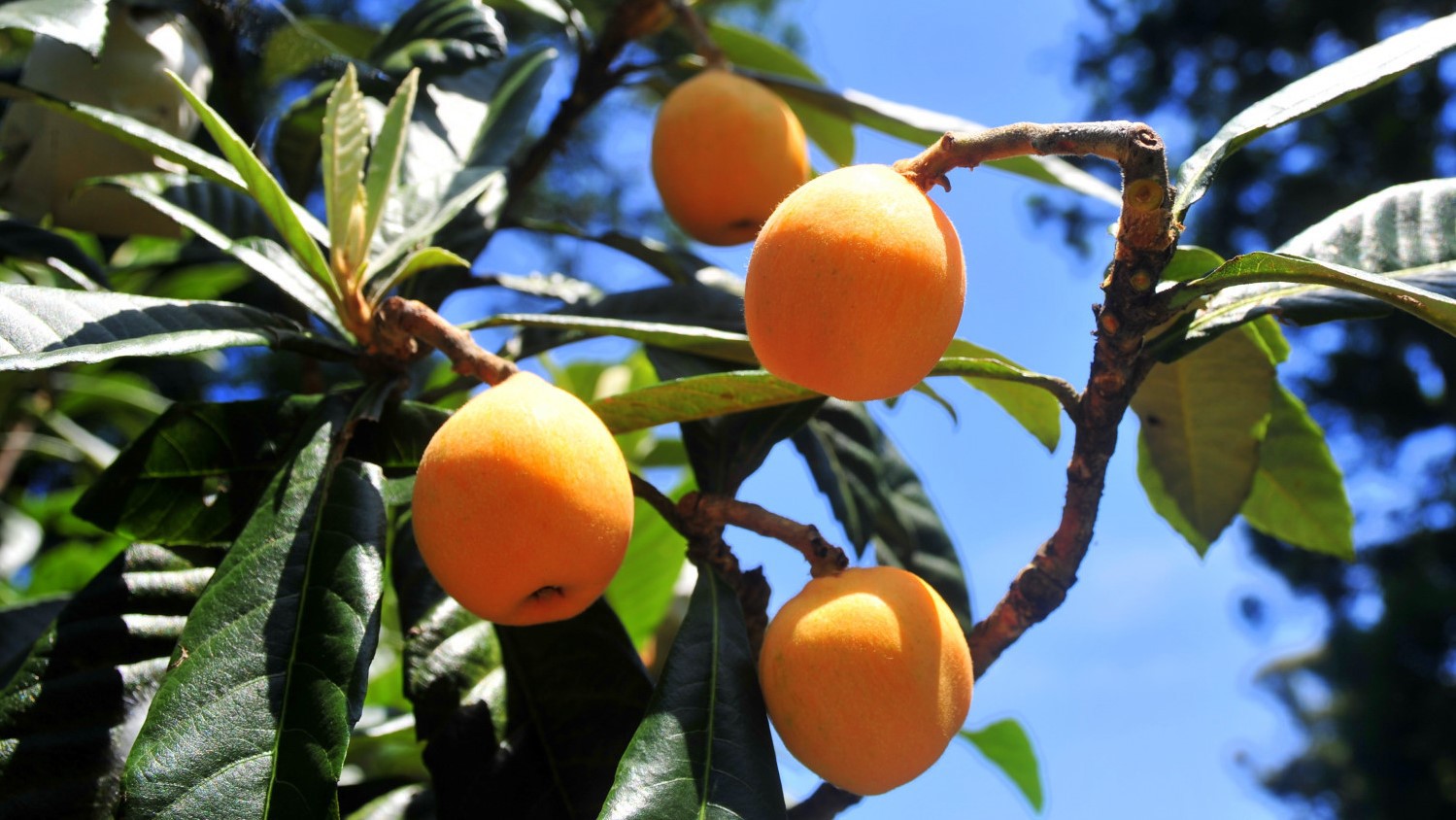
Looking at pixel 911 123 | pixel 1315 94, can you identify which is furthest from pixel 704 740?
pixel 911 123

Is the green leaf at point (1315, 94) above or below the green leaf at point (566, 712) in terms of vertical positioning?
above

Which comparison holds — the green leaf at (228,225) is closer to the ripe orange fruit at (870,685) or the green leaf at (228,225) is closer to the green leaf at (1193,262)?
the ripe orange fruit at (870,685)

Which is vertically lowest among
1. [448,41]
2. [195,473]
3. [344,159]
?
[195,473]

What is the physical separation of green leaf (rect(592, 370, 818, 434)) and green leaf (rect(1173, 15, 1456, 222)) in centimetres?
30

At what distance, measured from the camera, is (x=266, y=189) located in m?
0.86

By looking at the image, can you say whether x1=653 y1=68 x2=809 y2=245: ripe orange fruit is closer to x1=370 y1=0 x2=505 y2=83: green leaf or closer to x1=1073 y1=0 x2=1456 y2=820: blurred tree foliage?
x1=370 y1=0 x2=505 y2=83: green leaf

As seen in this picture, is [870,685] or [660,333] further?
[660,333]

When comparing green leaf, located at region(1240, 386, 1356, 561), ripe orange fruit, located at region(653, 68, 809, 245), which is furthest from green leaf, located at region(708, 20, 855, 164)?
green leaf, located at region(1240, 386, 1356, 561)

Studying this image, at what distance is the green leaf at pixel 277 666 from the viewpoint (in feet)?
2.07

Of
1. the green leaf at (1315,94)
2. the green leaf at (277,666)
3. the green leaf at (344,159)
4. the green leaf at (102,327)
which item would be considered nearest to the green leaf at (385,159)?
the green leaf at (344,159)

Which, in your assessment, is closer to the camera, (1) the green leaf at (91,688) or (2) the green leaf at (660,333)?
(1) the green leaf at (91,688)

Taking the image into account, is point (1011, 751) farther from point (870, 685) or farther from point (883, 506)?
point (870, 685)

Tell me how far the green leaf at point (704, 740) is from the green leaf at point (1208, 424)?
450mm

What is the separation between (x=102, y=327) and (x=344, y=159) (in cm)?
22
